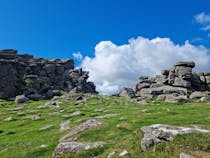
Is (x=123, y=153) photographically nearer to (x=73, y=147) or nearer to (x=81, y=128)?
(x=73, y=147)

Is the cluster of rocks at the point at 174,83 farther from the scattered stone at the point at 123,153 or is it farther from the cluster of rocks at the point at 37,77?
the scattered stone at the point at 123,153

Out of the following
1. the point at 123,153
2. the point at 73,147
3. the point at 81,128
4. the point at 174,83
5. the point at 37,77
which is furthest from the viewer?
the point at 37,77

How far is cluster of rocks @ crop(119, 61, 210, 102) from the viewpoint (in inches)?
3716

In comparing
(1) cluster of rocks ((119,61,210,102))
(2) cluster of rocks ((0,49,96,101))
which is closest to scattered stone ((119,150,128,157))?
(1) cluster of rocks ((119,61,210,102))

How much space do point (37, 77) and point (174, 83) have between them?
5751cm

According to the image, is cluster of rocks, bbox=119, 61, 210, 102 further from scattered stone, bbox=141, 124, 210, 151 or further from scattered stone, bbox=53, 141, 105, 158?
scattered stone, bbox=141, 124, 210, 151

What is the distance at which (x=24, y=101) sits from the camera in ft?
319

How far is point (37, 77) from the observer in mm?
Answer: 123875

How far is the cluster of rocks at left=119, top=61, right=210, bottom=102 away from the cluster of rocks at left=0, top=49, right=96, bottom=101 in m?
28.5

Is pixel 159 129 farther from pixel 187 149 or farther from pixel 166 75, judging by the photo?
pixel 166 75

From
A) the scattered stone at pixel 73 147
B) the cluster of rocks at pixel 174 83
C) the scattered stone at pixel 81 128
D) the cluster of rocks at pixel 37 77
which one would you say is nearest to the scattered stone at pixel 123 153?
the scattered stone at pixel 73 147

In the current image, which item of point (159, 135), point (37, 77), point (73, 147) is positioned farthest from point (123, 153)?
point (37, 77)

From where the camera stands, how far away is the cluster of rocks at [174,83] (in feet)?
310

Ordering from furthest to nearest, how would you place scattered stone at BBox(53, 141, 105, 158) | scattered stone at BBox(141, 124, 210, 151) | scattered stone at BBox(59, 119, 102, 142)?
scattered stone at BBox(59, 119, 102, 142) → scattered stone at BBox(53, 141, 105, 158) → scattered stone at BBox(141, 124, 210, 151)
